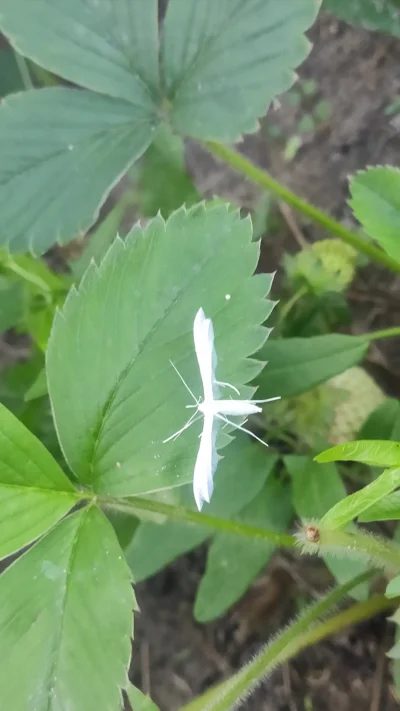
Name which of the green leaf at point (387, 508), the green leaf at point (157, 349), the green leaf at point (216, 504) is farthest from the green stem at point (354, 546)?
the green leaf at point (216, 504)

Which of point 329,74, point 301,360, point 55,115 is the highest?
point 55,115

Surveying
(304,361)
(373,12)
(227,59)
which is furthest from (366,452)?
(373,12)

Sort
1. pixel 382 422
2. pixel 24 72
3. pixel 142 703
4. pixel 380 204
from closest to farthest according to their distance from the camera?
pixel 142 703 → pixel 380 204 → pixel 382 422 → pixel 24 72

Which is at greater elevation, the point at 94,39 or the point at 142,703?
the point at 94,39

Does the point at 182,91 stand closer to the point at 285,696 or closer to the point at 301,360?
the point at 301,360

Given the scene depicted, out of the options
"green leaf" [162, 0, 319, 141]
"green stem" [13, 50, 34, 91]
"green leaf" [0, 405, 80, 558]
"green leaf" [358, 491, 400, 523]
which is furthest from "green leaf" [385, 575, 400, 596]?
"green stem" [13, 50, 34, 91]

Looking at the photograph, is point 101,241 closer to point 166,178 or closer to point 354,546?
point 166,178

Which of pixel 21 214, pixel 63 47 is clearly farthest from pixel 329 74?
pixel 21 214
